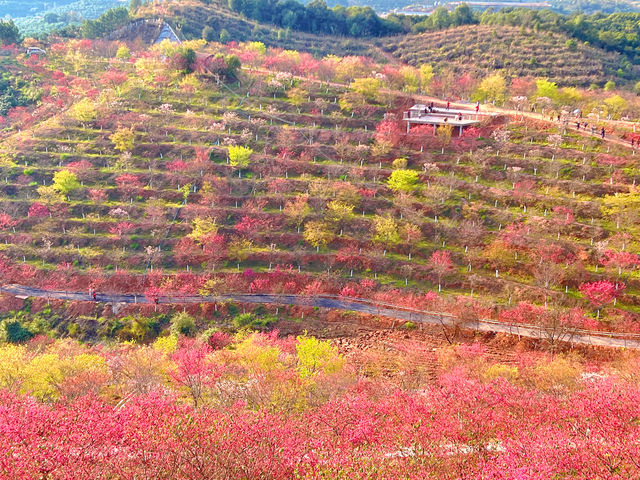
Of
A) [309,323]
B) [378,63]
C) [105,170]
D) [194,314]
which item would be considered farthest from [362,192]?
[378,63]

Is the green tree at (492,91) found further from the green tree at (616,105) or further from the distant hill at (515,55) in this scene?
the green tree at (616,105)

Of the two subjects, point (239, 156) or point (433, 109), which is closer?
point (239, 156)

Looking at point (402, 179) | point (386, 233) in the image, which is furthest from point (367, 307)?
point (402, 179)

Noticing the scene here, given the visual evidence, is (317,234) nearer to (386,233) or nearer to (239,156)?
(386,233)

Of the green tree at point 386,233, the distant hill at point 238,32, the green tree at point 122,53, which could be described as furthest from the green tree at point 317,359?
the distant hill at point 238,32

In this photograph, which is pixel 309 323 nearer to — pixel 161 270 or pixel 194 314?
pixel 194 314

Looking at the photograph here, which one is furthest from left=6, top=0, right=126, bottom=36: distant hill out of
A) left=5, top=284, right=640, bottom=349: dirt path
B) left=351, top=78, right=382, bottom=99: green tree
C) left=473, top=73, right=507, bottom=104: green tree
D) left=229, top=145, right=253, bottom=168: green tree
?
left=473, top=73, right=507, bottom=104: green tree
